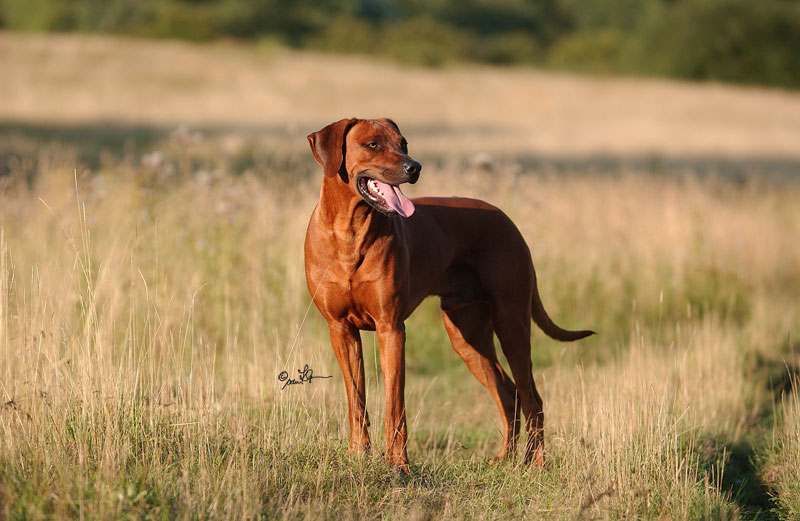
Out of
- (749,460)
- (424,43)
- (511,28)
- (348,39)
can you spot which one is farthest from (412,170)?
(511,28)

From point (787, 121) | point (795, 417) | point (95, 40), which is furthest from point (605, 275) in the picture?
point (95, 40)

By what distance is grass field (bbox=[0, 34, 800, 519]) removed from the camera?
4.45m

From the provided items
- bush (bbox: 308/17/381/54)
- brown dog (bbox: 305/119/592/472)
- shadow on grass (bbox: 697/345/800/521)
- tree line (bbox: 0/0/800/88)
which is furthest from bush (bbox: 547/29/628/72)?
brown dog (bbox: 305/119/592/472)

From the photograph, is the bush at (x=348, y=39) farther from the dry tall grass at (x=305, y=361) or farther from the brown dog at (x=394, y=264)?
the brown dog at (x=394, y=264)

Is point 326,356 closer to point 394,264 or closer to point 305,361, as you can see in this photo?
point 305,361

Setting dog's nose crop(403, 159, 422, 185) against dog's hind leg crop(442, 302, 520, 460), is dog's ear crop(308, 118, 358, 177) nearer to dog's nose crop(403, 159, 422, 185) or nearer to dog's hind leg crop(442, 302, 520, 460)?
dog's nose crop(403, 159, 422, 185)

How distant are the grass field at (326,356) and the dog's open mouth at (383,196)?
3.20 feet

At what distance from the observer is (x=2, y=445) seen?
4254mm

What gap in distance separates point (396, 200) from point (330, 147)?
45 centimetres

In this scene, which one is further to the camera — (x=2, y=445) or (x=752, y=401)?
(x=752, y=401)

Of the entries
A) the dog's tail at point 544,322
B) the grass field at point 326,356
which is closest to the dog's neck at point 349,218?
the grass field at point 326,356

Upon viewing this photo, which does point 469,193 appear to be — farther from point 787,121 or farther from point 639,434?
point 787,121

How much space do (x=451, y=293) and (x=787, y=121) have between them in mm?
30385

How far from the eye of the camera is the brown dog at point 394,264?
4895mm
